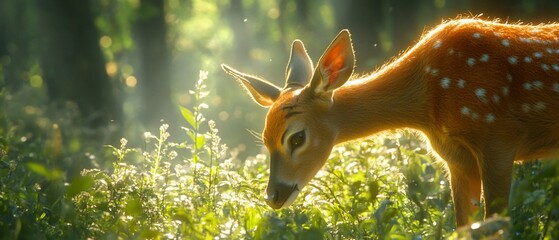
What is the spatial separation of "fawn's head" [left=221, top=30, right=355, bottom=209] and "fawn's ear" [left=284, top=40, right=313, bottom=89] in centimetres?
47

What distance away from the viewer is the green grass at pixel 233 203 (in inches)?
235

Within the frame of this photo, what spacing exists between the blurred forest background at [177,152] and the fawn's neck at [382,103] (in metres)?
0.32

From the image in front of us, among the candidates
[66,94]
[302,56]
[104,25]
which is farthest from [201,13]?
[302,56]

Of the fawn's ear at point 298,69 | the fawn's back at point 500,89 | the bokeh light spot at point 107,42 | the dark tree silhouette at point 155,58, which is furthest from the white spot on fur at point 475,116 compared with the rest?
the bokeh light spot at point 107,42

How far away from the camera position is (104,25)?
31578mm

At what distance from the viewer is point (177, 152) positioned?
1891 centimetres

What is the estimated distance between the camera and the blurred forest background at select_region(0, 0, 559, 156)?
17438mm

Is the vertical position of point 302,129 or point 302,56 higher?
point 302,56

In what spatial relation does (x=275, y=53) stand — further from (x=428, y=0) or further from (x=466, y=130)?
(x=466, y=130)

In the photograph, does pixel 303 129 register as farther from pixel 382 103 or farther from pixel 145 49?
pixel 145 49

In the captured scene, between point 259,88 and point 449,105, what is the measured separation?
1.61m

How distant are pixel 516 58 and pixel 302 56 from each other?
6.44ft

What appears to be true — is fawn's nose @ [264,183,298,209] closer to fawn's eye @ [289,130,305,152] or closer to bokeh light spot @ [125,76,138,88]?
fawn's eye @ [289,130,305,152]

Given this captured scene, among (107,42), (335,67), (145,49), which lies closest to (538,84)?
(335,67)
